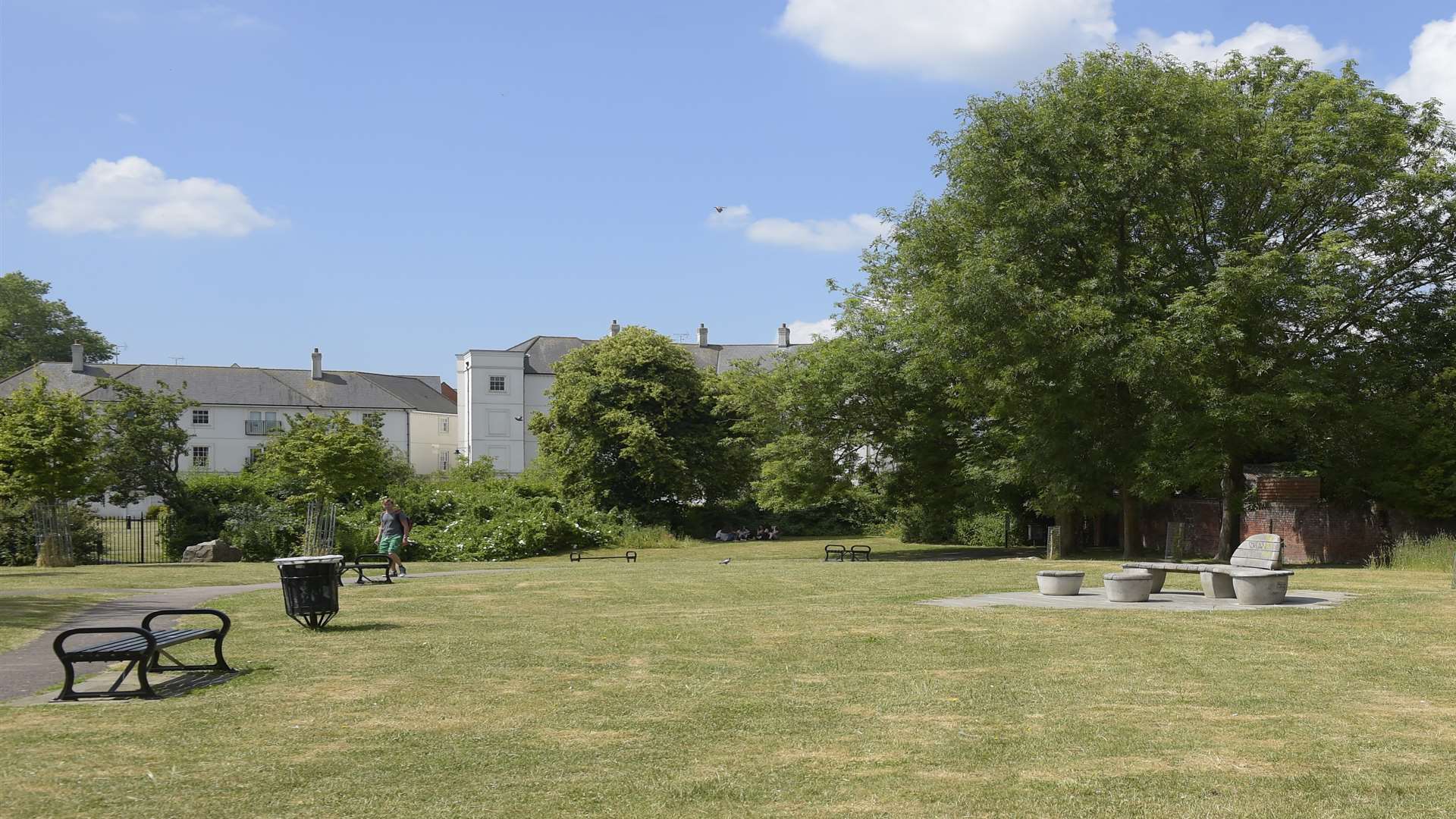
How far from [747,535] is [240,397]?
43.9m

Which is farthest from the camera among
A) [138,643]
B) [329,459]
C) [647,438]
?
[647,438]

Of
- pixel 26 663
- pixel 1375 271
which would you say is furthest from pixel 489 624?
pixel 1375 271

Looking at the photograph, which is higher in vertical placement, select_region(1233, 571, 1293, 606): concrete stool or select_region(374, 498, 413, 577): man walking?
select_region(374, 498, 413, 577): man walking

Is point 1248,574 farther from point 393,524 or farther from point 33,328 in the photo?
point 33,328

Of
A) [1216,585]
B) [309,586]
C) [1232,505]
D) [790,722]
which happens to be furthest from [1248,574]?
[1232,505]

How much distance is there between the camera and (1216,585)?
17312 millimetres

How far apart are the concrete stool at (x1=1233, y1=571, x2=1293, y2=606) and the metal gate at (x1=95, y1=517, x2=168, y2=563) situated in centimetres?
Answer: 2987

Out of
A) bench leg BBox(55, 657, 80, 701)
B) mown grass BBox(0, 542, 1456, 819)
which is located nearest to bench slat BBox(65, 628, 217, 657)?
bench leg BBox(55, 657, 80, 701)

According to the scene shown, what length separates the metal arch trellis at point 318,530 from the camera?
33812mm

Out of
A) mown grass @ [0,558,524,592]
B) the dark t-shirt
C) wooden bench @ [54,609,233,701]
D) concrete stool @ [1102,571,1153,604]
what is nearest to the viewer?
wooden bench @ [54,609,233,701]

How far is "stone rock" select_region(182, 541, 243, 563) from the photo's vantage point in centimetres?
3494

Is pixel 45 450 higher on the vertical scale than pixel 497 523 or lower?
higher

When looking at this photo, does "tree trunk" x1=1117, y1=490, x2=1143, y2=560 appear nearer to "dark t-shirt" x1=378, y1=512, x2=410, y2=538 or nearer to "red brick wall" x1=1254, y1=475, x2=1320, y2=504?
Result: "red brick wall" x1=1254, y1=475, x2=1320, y2=504

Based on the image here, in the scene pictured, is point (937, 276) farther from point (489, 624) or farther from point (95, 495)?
point (95, 495)
